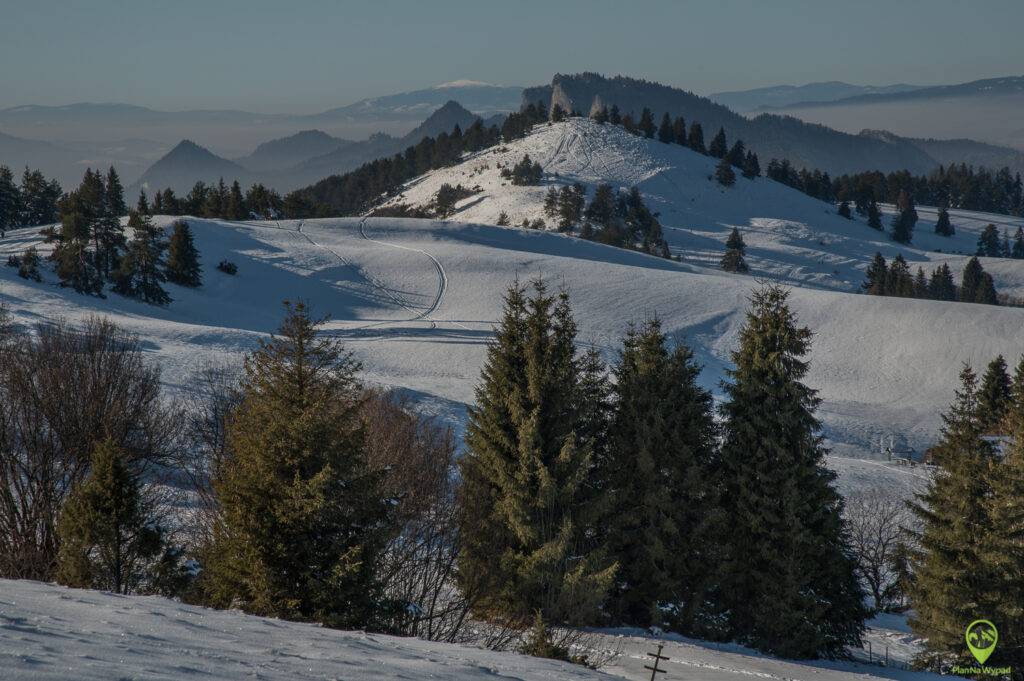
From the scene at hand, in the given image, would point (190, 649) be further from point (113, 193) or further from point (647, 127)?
point (647, 127)

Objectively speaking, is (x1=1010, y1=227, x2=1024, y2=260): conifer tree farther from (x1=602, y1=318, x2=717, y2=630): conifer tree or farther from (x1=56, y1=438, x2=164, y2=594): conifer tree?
(x1=56, y1=438, x2=164, y2=594): conifer tree

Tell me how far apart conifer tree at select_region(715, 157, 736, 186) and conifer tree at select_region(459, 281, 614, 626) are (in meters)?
125

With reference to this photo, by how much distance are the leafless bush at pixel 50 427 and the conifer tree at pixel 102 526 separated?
2.23 m

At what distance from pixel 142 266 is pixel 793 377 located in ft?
159

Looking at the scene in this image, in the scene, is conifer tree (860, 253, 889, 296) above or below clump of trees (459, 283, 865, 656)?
above

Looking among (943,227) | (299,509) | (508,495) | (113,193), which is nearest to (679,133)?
(943,227)

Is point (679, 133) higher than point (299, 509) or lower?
higher

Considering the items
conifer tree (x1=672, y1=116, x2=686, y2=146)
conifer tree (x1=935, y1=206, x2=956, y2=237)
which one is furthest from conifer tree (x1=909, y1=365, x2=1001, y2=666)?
conifer tree (x1=672, y1=116, x2=686, y2=146)

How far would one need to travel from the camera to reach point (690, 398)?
811 inches

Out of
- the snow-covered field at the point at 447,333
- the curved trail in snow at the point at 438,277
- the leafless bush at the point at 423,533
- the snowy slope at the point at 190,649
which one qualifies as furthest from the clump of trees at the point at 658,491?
the curved trail in snow at the point at 438,277

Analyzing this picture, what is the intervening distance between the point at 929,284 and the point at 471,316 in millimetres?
67777

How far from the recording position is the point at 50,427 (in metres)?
19.3

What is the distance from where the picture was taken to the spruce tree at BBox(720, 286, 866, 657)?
19.2 meters

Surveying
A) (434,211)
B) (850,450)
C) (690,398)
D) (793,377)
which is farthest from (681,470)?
(434,211)
